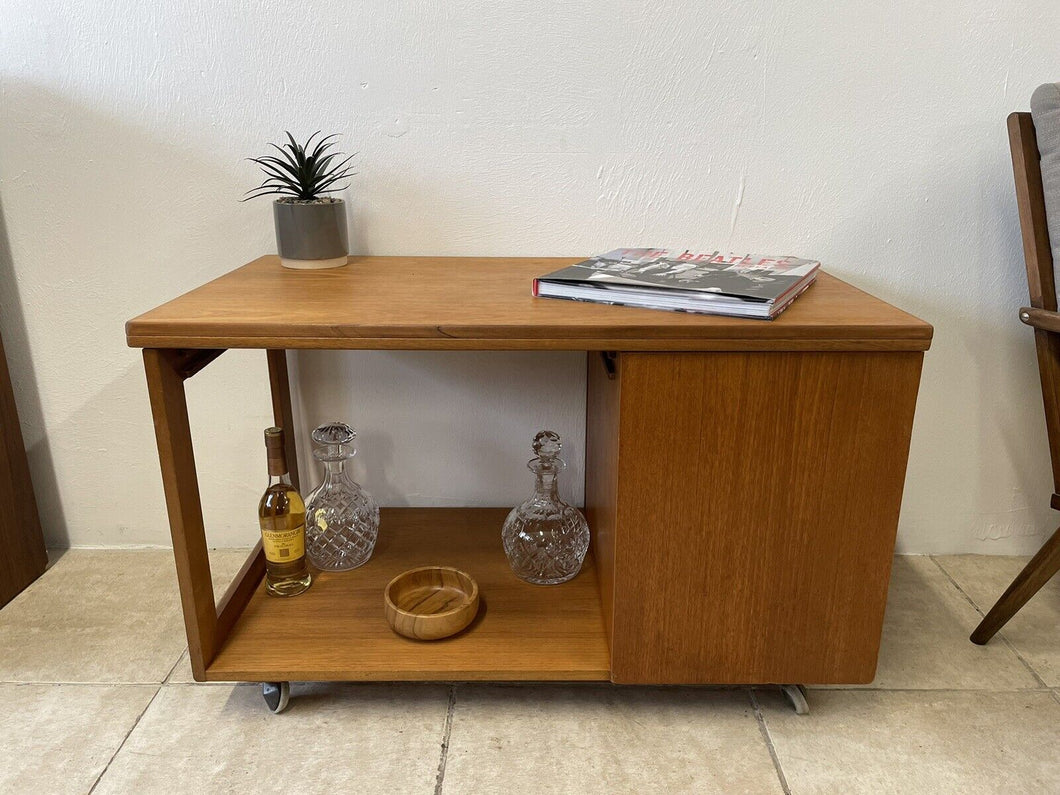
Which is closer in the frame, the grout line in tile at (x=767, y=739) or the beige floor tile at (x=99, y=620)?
the grout line in tile at (x=767, y=739)

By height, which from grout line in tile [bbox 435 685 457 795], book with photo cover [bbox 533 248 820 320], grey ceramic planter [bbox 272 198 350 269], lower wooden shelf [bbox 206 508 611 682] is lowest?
grout line in tile [bbox 435 685 457 795]

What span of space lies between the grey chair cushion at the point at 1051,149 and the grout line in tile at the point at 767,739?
761 millimetres

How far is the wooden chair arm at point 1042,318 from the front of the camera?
43.1 inches

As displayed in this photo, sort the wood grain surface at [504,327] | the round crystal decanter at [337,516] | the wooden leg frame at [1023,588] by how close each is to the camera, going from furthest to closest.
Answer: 1. the round crystal decanter at [337,516]
2. the wooden leg frame at [1023,588]
3. the wood grain surface at [504,327]

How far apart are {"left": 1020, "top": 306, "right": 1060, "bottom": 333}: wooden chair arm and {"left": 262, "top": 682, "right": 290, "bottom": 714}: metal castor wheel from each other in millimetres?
1179

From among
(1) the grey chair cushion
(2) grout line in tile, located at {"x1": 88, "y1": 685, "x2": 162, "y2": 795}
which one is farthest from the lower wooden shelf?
(1) the grey chair cushion

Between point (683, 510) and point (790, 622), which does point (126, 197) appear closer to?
point (683, 510)

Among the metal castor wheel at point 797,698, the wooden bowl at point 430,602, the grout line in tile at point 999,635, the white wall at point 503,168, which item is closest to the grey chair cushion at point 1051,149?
the white wall at point 503,168

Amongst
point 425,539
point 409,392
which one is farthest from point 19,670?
point 409,392

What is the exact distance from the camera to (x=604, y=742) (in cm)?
106

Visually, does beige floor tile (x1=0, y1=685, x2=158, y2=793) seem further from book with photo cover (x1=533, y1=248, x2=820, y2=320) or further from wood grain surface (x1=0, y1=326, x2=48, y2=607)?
book with photo cover (x1=533, y1=248, x2=820, y2=320)

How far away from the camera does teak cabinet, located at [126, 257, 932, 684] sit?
3.02 feet

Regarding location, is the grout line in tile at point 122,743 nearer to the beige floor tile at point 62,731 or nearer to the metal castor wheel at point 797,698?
the beige floor tile at point 62,731

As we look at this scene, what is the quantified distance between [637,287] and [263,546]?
0.72 meters
